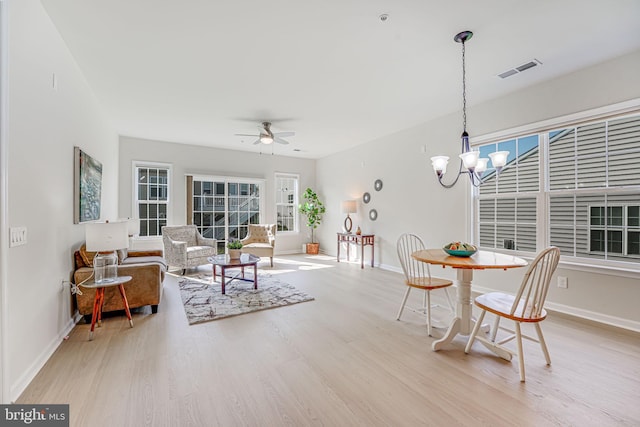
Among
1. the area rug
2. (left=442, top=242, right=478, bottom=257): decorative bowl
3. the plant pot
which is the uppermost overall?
(left=442, top=242, right=478, bottom=257): decorative bowl

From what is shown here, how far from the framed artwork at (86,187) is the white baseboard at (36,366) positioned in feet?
3.69

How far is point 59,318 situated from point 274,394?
2242mm

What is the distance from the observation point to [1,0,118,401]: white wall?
1.77 meters

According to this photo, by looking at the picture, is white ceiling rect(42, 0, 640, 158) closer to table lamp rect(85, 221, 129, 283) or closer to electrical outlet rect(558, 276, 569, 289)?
table lamp rect(85, 221, 129, 283)

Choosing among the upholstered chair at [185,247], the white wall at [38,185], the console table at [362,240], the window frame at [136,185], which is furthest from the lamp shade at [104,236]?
the console table at [362,240]

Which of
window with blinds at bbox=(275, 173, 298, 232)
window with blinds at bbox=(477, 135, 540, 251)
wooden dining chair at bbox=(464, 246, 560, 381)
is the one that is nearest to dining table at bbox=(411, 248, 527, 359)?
wooden dining chair at bbox=(464, 246, 560, 381)

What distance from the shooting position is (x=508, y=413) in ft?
5.38

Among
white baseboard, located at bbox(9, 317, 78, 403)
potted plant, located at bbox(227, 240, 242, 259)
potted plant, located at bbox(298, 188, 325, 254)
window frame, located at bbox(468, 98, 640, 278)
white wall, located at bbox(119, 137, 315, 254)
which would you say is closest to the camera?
white baseboard, located at bbox(9, 317, 78, 403)

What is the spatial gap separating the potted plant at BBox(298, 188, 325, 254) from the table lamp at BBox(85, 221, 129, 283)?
5004mm

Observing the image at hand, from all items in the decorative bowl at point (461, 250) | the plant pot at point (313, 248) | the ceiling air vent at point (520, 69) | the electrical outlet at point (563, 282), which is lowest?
the plant pot at point (313, 248)

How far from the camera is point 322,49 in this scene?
8.88 feet

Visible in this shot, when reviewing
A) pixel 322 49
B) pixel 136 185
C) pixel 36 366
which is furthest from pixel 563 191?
pixel 136 185

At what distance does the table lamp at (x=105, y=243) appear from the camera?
2.62 metres

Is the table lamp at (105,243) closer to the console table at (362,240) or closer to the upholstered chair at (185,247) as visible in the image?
the upholstered chair at (185,247)
